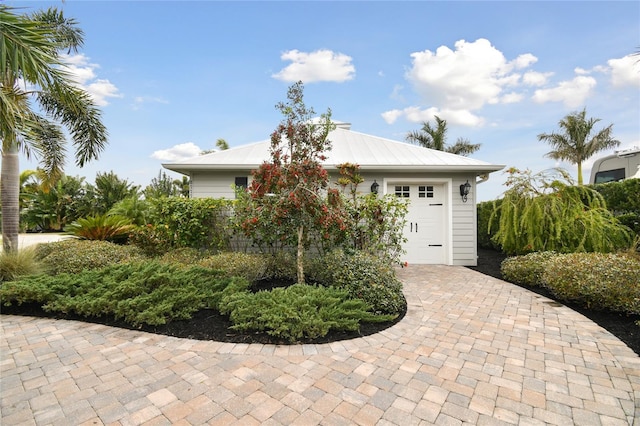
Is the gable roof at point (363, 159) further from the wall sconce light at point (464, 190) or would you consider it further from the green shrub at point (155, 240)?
the green shrub at point (155, 240)

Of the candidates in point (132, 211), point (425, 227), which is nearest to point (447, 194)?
point (425, 227)

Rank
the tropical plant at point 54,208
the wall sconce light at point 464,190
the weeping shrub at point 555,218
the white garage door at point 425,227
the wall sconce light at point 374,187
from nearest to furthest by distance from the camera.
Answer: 1. the weeping shrub at point 555,218
2. the wall sconce light at point 464,190
3. the wall sconce light at point 374,187
4. the white garage door at point 425,227
5. the tropical plant at point 54,208

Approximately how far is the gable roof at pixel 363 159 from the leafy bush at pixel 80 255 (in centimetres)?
222

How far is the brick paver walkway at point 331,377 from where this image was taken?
6.54 feet

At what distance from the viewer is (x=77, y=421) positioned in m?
1.91

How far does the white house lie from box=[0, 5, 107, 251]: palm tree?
244 cm

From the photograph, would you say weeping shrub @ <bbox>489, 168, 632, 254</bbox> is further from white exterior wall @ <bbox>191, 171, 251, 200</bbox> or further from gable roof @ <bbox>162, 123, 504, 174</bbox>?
white exterior wall @ <bbox>191, 171, 251, 200</bbox>

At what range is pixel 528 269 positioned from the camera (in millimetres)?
5652

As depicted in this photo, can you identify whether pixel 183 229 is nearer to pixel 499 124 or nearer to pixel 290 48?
pixel 290 48

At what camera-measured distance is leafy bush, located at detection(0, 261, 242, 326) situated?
11.6 ft

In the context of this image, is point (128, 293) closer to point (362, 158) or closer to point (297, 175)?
point (297, 175)

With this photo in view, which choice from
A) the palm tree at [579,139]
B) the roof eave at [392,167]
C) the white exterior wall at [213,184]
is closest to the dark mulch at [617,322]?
the roof eave at [392,167]

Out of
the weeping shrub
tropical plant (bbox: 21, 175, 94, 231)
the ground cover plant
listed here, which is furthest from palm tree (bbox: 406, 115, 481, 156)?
tropical plant (bbox: 21, 175, 94, 231)

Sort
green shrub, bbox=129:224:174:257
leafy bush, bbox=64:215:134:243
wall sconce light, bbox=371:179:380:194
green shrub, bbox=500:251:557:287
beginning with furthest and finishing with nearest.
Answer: leafy bush, bbox=64:215:134:243 → wall sconce light, bbox=371:179:380:194 → green shrub, bbox=129:224:174:257 → green shrub, bbox=500:251:557:287
